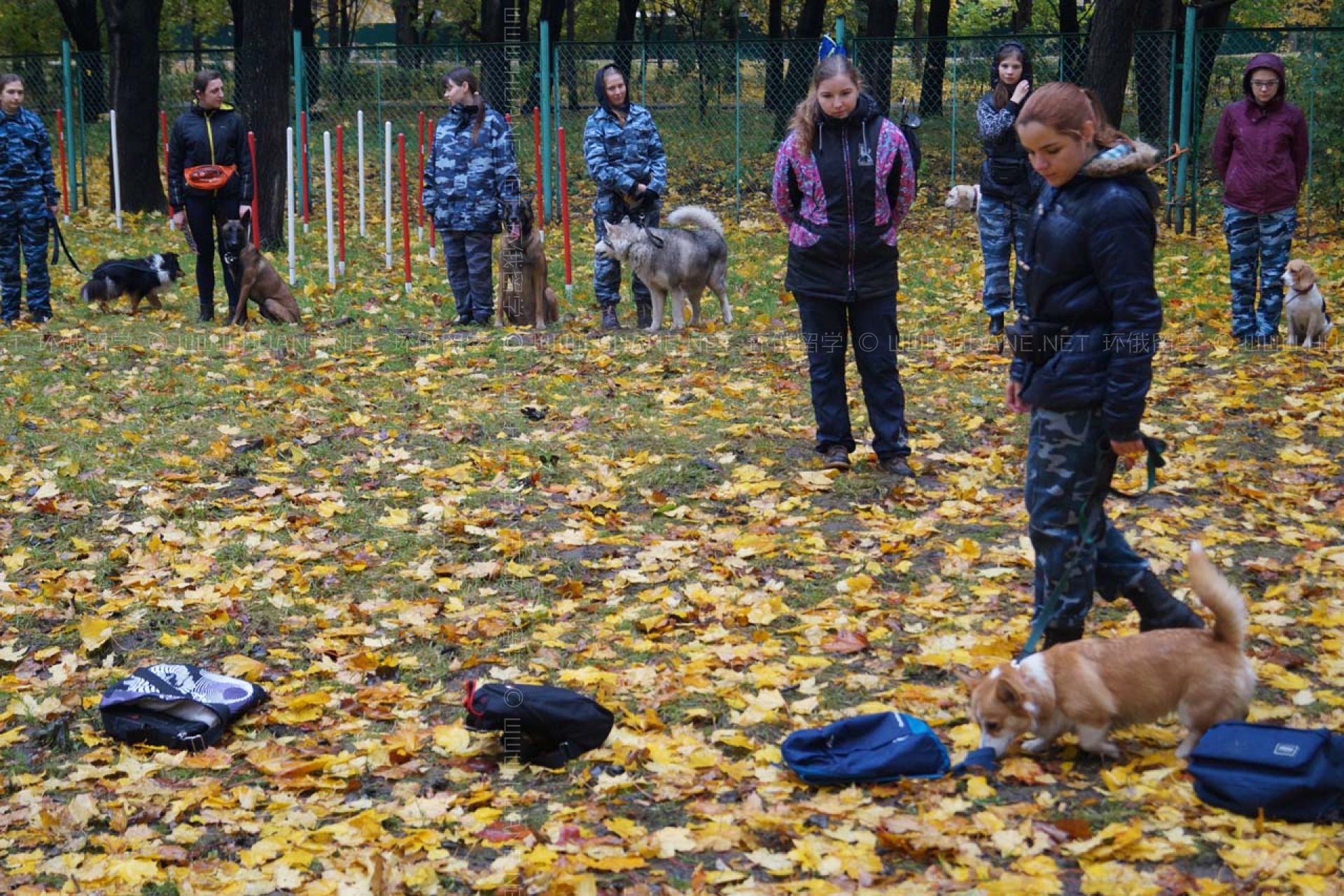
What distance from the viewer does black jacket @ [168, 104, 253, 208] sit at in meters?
10.9

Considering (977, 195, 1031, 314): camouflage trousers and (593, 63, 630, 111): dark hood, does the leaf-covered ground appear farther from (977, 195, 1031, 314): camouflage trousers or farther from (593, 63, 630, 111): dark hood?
(593, 63, 630, 111): dark hood

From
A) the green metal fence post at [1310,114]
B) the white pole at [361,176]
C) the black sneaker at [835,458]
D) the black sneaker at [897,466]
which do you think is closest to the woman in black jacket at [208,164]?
the white pole at [361,176]


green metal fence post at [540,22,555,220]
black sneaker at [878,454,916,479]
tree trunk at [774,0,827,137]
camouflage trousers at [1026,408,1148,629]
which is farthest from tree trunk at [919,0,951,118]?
camouflage trousers at [1026,408,1148,629]

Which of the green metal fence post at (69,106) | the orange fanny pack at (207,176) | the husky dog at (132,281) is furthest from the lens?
the green metal fence post at (69,106)

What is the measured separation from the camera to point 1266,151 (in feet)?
31.0

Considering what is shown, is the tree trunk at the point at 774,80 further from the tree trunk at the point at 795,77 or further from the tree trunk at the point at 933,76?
the tree trunk at the point at 933,76

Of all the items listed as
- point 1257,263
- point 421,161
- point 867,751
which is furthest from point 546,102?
point 867,751

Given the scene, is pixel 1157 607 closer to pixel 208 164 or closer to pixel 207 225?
pixel 208 164

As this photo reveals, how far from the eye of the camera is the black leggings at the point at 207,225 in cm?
1117

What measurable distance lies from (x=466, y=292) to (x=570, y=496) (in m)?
4.97

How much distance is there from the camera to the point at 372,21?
64688 millimetres

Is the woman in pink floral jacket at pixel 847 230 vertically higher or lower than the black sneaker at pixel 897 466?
higher

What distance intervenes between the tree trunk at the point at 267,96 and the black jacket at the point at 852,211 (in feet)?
32.7

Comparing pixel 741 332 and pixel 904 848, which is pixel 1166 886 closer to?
pixel 904 848
